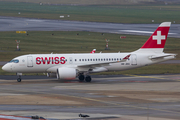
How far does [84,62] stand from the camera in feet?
149

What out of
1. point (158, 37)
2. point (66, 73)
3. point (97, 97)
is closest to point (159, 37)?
point (158, 37)

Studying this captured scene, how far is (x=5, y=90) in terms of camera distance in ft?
123

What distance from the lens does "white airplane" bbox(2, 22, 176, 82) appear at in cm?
4400

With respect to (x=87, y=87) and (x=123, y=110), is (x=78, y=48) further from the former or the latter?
(x=123, y=110)

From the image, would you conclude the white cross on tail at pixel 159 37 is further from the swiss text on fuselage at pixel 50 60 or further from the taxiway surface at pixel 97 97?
the swiss text on fuselage at pixel 50 60

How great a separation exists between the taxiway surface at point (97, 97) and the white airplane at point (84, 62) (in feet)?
4.96

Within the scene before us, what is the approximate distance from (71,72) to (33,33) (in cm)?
5831

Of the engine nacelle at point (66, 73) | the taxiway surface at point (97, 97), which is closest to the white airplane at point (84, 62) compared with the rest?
the engine nacelle at point (66, 73)

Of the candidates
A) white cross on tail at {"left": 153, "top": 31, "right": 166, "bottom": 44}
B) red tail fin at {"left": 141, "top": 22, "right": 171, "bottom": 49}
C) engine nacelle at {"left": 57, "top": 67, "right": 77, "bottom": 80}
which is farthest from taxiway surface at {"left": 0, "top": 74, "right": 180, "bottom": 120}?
white cross on tail at {"left": 153, "top": 31, "right": 166, "bottom": 44}

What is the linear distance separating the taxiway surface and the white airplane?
4.96 ft

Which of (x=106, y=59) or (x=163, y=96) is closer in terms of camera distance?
(x=163, y=96)

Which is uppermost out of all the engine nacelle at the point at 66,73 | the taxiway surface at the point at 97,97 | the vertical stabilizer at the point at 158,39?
the vertical stabilizer at the point at 158,39

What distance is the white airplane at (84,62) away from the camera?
44000 millimetres

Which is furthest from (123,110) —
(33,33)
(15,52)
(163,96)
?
(33,33)
